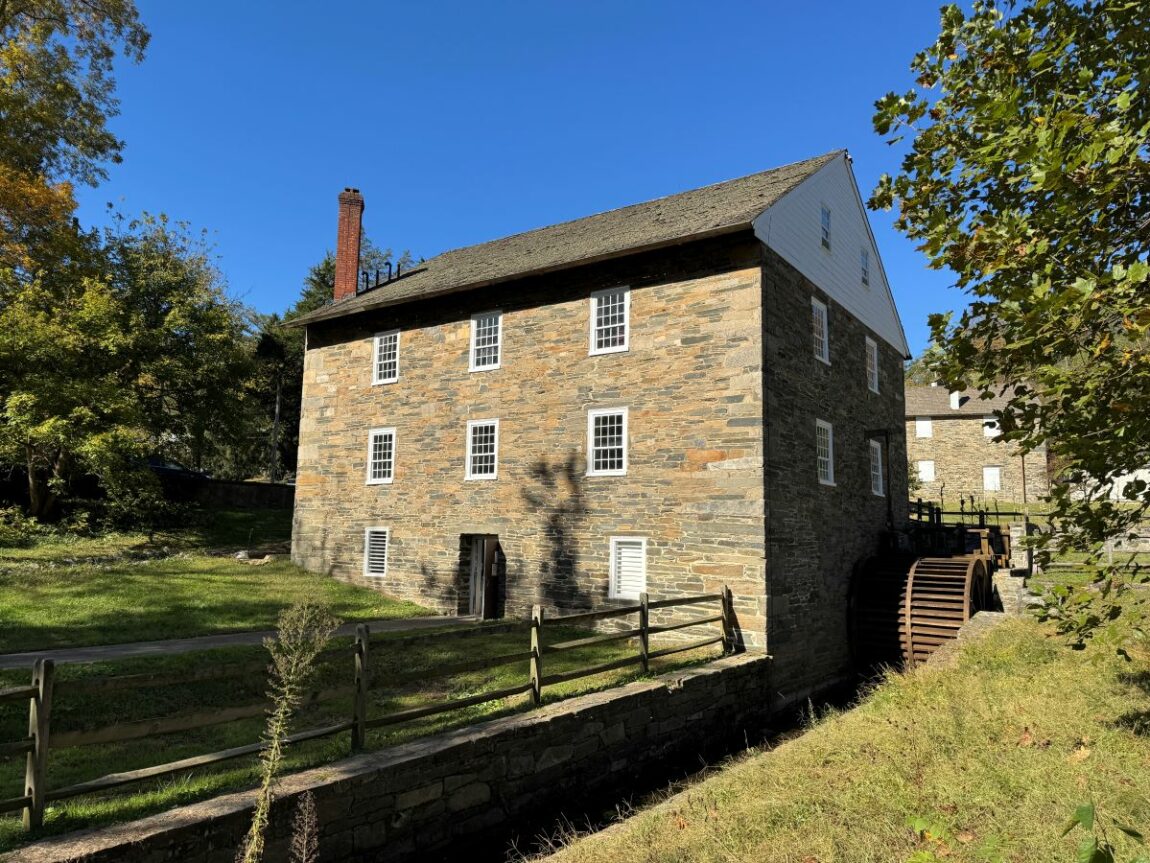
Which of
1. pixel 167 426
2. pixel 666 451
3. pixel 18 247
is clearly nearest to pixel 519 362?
pixel 666 451

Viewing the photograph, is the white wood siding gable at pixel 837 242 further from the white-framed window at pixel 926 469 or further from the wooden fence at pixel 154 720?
the white-framed window at pixel 926 469

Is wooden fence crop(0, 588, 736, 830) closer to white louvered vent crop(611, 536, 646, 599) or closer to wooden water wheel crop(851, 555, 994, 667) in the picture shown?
white louvered vent crop(611, 536, 646, 599)

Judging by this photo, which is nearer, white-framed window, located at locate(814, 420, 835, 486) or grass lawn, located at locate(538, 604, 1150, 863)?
grass lawn, located at locate(538, 604, 1150, 863)

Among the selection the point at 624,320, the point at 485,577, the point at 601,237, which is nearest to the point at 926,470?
the point at 601,237

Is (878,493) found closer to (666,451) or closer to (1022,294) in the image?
(666,451)

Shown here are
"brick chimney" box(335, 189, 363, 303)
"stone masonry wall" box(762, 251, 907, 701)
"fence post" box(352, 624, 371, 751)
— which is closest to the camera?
"fence post" box(352, 624, 371, 751)

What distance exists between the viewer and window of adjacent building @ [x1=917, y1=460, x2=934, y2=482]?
1705 inches

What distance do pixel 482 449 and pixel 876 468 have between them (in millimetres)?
11269

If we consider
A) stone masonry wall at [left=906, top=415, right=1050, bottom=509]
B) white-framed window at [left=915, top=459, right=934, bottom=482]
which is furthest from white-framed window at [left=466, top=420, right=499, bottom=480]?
white-framed window at [left=915, top=459, right=934, bottom=482]

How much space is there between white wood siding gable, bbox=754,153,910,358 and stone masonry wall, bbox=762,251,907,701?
1.48ft

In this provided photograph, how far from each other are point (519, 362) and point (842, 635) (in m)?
10.1

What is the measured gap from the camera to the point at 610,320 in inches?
631

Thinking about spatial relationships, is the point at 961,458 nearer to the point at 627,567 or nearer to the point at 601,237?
the point at 601,237

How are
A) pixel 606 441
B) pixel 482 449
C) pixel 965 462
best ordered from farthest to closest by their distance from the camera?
pixel 965 462
pixel 482 449
pixel 606 441
